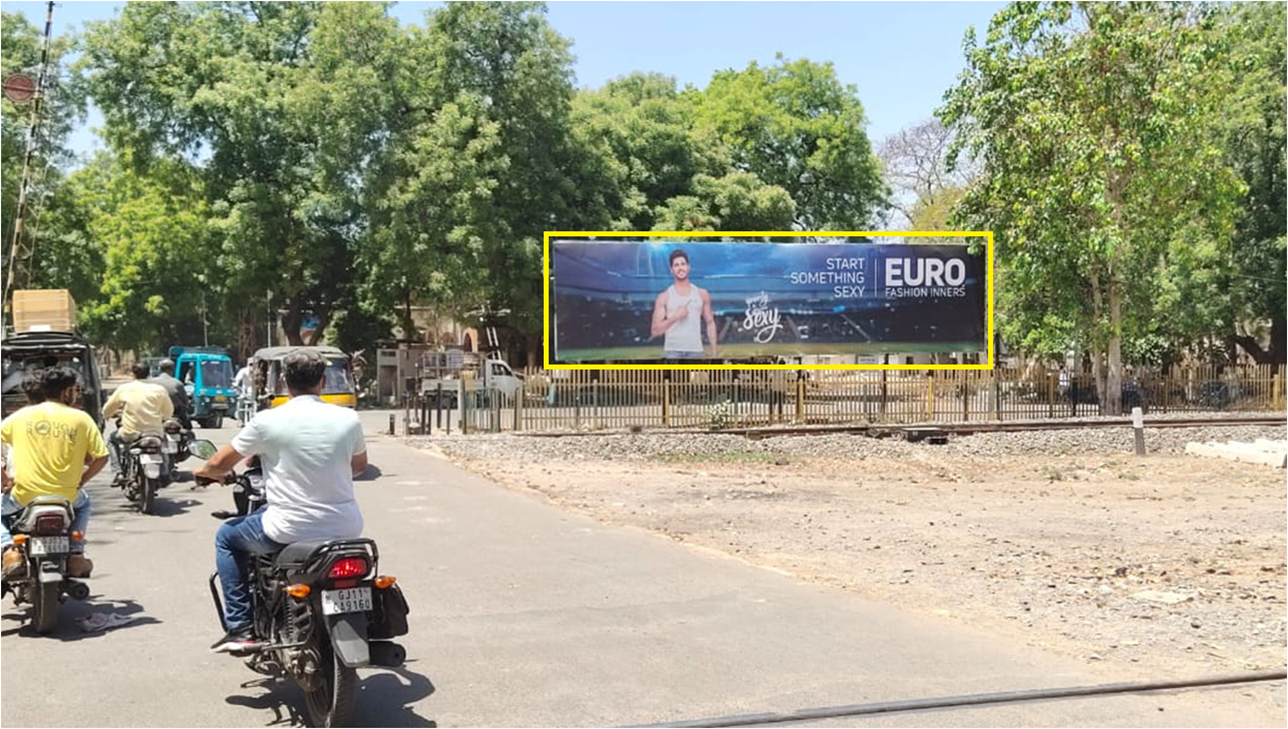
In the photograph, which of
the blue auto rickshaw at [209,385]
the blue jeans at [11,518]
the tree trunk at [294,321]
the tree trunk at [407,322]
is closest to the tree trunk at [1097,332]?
the blue auto rickshaw at [209,385]

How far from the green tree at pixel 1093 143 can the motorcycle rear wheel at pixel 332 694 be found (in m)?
24.4

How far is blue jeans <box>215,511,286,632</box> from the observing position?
5500mm

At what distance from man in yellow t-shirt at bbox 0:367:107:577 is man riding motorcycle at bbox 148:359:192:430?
6.17 meters

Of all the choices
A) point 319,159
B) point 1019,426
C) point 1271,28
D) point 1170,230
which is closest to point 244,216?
point 319,159

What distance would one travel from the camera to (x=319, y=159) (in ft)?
125

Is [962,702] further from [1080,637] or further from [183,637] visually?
[183,637]

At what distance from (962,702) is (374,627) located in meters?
2.91

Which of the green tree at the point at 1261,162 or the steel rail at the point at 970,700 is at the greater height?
the green tree at the point at 1261,162

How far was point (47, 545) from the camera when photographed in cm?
672

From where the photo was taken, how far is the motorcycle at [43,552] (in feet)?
22.0

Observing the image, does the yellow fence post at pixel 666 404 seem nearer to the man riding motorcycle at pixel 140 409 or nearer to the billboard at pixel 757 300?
the billboard at pixel 757 300

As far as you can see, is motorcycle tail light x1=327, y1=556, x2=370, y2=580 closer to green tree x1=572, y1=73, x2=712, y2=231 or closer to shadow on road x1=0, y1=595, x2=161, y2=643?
shadow on road x1=0, y1=595, x2=161, y2=643

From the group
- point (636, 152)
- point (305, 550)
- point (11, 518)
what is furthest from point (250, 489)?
point (636, 152)

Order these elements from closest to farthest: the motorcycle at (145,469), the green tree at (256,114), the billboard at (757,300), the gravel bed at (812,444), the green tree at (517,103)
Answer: the motorcycle at (145,469) < the gravel bed at (812,444) < the billboard at (757,300) < the green tree at (517,103) < the green tree at (256,114)
